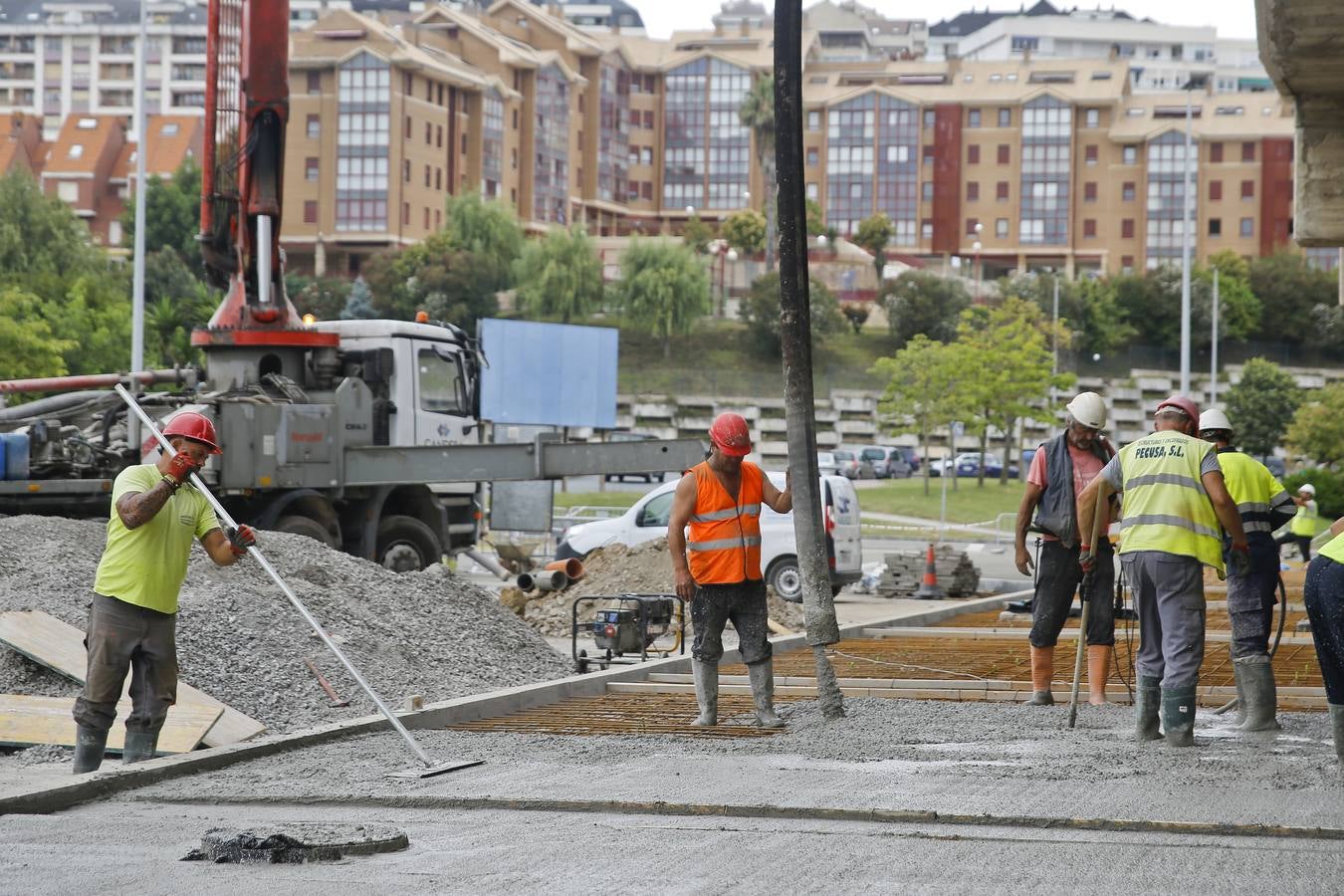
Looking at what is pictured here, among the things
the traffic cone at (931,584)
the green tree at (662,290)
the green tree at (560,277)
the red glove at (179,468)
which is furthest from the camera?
the green tree at (560,277)

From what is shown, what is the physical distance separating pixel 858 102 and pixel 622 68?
18404mm

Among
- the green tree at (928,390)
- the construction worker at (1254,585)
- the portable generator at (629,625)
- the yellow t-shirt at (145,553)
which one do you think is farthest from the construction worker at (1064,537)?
the green tree at (928,390)

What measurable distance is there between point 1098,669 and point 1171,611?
195cm

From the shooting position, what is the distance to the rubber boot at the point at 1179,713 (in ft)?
29.8

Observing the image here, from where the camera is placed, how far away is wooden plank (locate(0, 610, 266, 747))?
10211mm

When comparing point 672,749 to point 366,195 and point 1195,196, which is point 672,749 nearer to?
point 366,195

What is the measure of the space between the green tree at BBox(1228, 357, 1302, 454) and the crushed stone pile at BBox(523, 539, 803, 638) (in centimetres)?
5742

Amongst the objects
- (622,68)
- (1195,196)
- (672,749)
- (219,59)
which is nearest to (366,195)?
(622,68)

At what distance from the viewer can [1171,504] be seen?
9344 mm

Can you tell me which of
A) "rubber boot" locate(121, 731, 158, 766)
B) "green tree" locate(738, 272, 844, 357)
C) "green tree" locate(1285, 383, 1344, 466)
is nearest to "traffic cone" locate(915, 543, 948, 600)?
"rubber boot" locate(121, 731, 158, 766)

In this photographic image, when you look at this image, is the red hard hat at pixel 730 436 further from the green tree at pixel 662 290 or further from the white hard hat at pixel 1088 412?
the green tree at pixel 662 290

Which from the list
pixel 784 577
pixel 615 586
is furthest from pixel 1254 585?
pixel 784 577

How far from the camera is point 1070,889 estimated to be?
5957 millimetres

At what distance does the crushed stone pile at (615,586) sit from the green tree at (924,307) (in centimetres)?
7342
